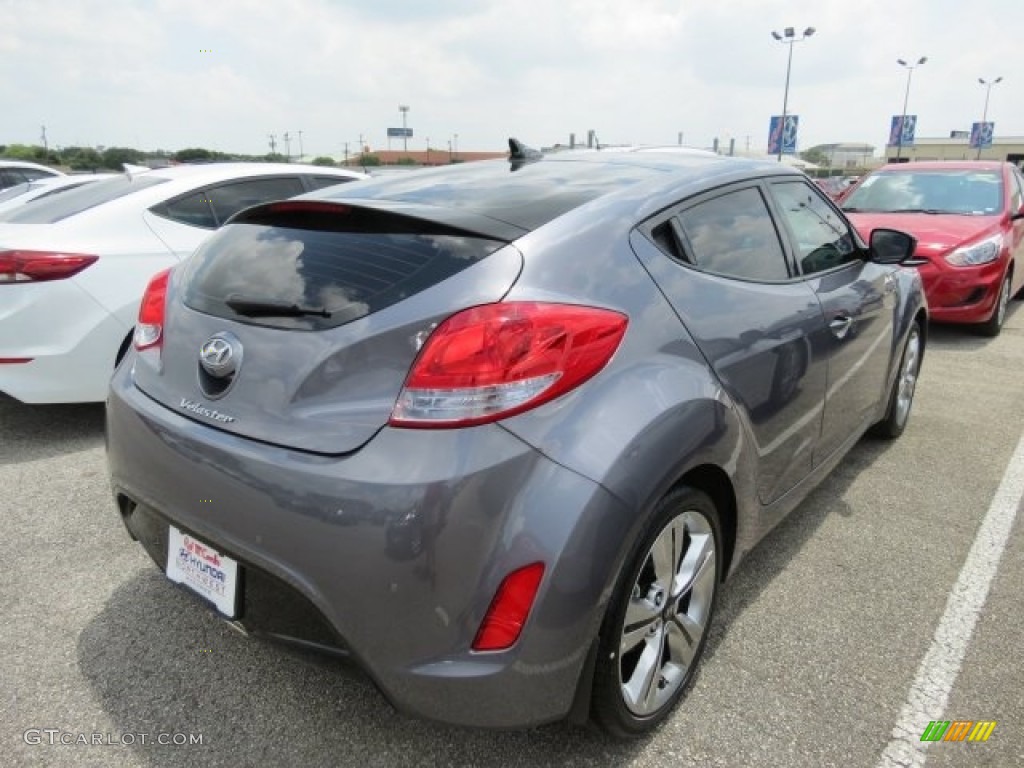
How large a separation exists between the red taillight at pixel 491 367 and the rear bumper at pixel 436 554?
0.05 metres

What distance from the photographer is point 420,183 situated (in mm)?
2365

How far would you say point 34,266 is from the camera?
3748 mm

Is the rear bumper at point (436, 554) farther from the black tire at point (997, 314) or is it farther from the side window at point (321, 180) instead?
the black tire at point (997, 314)

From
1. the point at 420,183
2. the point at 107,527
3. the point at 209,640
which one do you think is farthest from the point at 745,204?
the point at 107,527

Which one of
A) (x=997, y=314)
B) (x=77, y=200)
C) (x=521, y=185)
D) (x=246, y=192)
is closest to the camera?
(x=521, y=185)

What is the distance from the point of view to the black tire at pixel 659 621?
1763 millimetres

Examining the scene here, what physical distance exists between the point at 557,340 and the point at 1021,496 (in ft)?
9.95

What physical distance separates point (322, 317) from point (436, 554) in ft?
2.06

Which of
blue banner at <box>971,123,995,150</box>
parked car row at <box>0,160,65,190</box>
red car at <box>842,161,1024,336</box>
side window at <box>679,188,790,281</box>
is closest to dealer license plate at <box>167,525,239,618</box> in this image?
side window at <box>679,188,790,281</box>

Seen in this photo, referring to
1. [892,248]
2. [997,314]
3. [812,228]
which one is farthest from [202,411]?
[997,314]

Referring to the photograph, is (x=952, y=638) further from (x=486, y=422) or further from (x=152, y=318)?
(x=152, y=318)

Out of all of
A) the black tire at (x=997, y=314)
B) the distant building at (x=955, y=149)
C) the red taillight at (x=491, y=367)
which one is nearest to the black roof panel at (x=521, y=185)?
the red taillight at (x=491, y=367)

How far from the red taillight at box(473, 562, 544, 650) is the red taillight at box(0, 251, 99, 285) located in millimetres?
3323

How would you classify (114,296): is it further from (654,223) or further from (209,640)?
(654,223)
